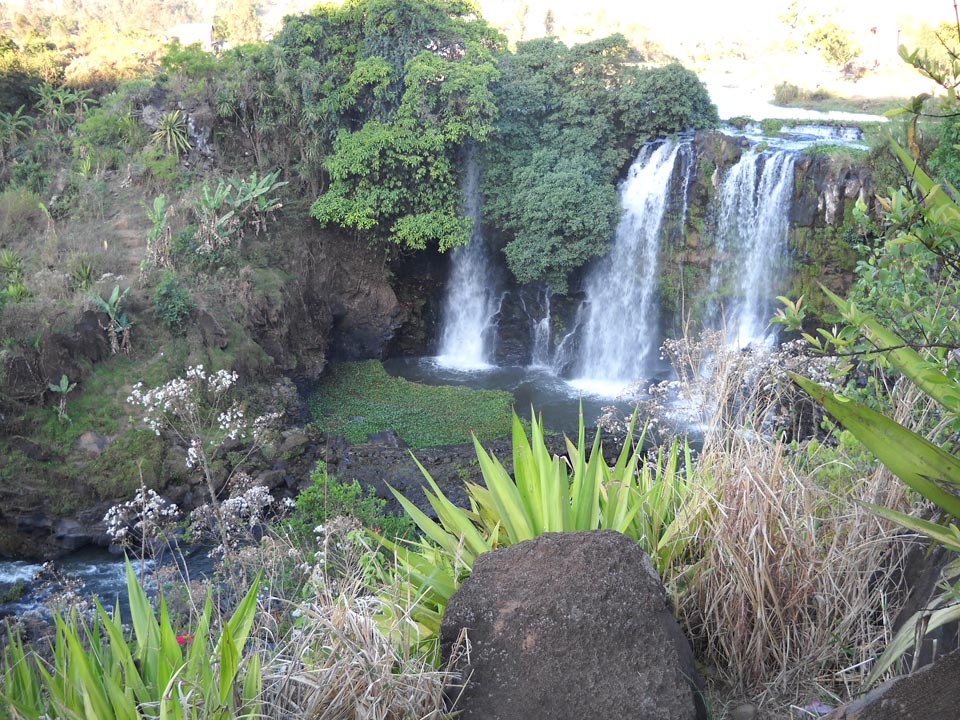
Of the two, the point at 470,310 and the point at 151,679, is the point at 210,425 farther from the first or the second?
the point at 151,679

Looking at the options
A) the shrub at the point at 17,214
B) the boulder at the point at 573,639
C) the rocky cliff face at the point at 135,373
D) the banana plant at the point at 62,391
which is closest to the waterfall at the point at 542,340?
the rocky cliff face at the point at 135,373

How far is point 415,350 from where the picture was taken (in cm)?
1909

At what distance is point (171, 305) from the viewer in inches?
549

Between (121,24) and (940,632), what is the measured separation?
4349cm

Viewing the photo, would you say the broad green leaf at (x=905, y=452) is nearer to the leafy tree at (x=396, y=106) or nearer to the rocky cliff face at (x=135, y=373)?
the rocky cliff face at (x=135, y=373)

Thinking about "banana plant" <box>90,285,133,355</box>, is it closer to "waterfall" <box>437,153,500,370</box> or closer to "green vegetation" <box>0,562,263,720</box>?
"waterfall" <box>437,153,500,370</box>

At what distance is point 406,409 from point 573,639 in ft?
40.8

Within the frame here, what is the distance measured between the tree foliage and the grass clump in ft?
10.2

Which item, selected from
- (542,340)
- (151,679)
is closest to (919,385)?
(151,679)

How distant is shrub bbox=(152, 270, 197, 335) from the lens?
13859mm

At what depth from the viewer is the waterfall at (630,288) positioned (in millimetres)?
16766

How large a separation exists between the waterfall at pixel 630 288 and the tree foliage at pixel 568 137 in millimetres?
556

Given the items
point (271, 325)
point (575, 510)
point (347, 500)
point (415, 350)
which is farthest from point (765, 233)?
point (575, 510)

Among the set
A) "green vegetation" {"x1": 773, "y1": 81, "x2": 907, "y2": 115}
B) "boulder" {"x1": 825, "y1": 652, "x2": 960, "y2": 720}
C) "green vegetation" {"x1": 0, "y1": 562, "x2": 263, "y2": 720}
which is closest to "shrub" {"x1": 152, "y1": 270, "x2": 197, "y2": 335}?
"green vegetation" {"x1": 0, "y1": 562, "x2": 263, "y2": 720}
